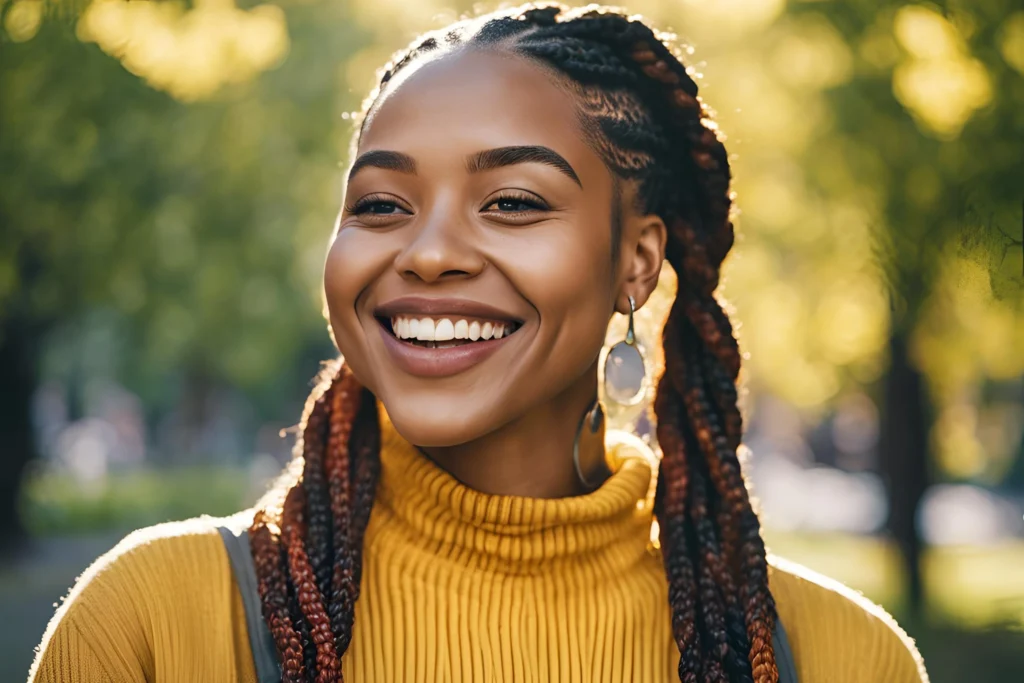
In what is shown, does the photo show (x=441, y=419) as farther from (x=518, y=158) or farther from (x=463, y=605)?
(x=518, y=158)

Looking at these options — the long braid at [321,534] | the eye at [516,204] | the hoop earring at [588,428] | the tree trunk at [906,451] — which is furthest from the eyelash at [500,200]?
the tree trunk at [906,451]

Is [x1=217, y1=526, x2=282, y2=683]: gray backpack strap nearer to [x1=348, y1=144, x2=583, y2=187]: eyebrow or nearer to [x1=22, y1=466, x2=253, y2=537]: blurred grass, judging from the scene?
[x1=348, y1=144, x2=583, y2=187]: eyebrow

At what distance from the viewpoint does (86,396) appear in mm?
33156

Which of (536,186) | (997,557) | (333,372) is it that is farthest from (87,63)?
(997,557)

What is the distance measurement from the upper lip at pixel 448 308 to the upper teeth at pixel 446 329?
0.05ft

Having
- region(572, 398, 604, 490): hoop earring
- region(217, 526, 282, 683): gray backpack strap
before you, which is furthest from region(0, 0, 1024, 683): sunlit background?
region(217, 526, 282, 683): gray backpack strap

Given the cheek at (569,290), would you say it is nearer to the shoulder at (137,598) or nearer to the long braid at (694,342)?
the long braid at (694,342)

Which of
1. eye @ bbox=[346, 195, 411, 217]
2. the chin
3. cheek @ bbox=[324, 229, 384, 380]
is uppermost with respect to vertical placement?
eye @ bbox=[346, 195, 411, 217]

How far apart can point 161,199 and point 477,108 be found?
749 centimetres

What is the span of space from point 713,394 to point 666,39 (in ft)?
2.75

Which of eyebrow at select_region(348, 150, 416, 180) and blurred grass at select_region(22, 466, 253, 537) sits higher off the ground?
blurred grass at select_region(22, 466, 253, 537)

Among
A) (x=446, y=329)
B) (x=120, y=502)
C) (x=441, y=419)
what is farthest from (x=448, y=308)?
(x=120, y=502)

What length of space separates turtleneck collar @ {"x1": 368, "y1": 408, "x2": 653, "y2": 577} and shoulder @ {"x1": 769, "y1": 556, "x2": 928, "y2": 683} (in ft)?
1.21

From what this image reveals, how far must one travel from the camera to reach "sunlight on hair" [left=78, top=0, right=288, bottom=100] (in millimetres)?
4141
